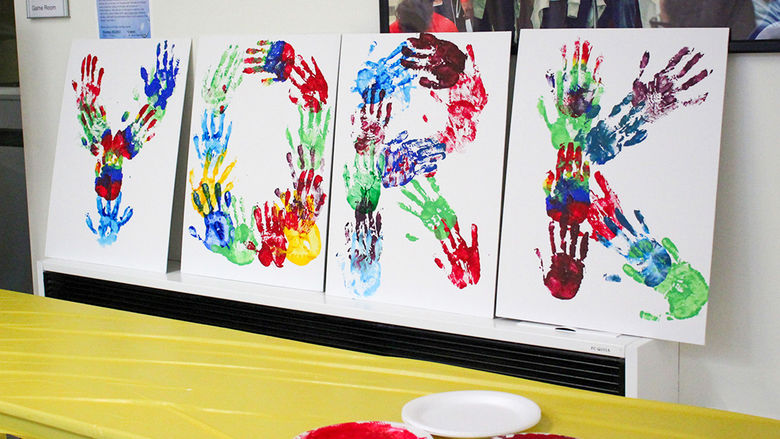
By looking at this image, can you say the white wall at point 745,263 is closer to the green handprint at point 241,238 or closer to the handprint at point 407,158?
the handprint at point 407,158

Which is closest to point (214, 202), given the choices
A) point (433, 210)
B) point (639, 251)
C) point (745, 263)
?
point (433, 210)

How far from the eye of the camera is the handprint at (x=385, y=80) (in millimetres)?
2791

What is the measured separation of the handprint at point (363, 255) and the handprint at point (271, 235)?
0.31m

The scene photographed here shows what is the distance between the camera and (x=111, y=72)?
3.55m

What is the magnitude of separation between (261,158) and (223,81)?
15.0 inches

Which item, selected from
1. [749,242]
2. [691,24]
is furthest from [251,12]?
[749,242]

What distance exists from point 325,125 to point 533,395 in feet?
5.32

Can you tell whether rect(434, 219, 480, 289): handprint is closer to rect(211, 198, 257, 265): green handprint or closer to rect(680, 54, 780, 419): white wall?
rect(680, 54, 780, 419): white wall

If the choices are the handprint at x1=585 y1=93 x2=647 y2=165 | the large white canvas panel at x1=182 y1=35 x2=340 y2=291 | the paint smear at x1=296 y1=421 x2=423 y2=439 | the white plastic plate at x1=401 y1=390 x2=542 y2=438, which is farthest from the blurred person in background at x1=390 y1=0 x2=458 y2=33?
the paint smear at x1=296 y1=421 x2=423 y2=439

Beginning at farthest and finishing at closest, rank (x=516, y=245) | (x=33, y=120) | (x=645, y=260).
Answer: (x=33, y=120) < (x=516, y=245) < (x=645, y=260)

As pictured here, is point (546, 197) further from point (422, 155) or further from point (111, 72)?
point (111, 72)

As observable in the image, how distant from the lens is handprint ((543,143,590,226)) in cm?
246

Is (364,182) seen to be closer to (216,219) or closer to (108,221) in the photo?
(216,219)

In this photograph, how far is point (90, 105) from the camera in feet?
11.8
